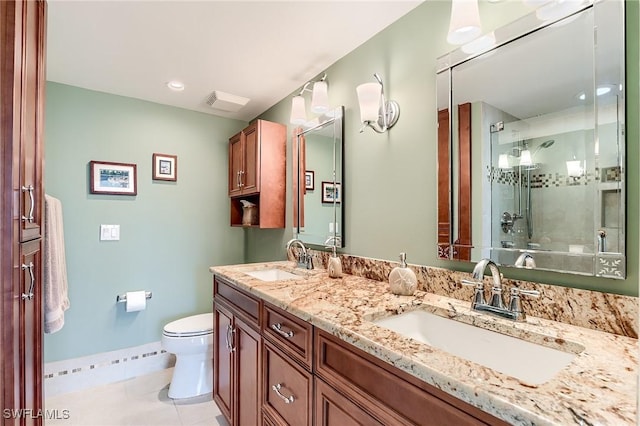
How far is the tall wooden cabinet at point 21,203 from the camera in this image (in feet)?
2.75

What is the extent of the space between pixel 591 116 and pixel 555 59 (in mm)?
239

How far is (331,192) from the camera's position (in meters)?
2.03

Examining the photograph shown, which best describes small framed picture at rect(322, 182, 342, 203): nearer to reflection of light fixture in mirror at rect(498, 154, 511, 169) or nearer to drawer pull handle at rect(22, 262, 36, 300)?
reflection of light fixture in mirror at rect(498, 154, 511, 169)

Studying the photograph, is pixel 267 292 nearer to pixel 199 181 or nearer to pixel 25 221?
pixel 25 221


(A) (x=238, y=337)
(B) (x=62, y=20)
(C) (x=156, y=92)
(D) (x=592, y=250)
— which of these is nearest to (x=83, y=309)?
(A) (x=238, y=337)

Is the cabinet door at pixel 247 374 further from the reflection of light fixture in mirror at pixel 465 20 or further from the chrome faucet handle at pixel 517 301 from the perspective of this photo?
the reflection of light fixture in mirror at pixel 465 20

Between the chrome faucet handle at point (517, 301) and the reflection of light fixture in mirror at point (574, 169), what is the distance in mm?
391

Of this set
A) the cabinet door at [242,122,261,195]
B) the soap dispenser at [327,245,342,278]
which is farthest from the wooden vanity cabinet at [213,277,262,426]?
the cabinet door at [242,122,261,195]

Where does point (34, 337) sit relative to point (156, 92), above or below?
below

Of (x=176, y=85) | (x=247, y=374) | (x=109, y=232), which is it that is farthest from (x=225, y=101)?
(x=247, y=374)

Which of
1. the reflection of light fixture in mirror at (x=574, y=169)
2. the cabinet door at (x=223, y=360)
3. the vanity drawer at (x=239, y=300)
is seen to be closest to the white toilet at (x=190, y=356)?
the cabinet door at (x=223, y=360)

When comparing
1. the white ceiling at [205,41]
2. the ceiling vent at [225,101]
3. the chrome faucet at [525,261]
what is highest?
the white ceiling at [205,41]

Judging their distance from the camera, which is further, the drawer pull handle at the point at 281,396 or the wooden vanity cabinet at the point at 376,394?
the drawer pull handle at the point at 281,396

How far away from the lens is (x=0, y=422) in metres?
0.80
